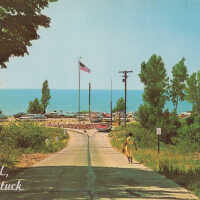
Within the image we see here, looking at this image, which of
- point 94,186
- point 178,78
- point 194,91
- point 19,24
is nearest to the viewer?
point 94,186

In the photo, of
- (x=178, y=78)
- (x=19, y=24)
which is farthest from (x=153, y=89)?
(x=19, y=24)

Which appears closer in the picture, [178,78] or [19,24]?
[19,24]

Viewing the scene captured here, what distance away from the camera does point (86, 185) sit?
1094 cm

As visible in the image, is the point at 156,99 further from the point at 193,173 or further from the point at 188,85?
the point at 193,173

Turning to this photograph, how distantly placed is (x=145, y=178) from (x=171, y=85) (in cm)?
6385

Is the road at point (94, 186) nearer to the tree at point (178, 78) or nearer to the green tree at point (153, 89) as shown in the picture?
the green tree at point (153, 89)

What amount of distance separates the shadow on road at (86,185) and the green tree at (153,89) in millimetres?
30914

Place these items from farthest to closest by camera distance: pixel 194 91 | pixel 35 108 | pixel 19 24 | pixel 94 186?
pixel 35 108 → pixel 194 91 → pixel 19 24 → pixel 94 186

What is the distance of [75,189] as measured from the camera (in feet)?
33.6

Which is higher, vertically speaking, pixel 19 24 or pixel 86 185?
pixel 19 24

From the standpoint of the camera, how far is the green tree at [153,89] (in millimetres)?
44656

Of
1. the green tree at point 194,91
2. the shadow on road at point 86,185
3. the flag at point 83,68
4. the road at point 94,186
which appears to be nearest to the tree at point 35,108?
the flag at point 83,68

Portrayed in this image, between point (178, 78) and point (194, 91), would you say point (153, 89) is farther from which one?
point (178, 78)

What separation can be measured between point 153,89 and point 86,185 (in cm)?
4193
